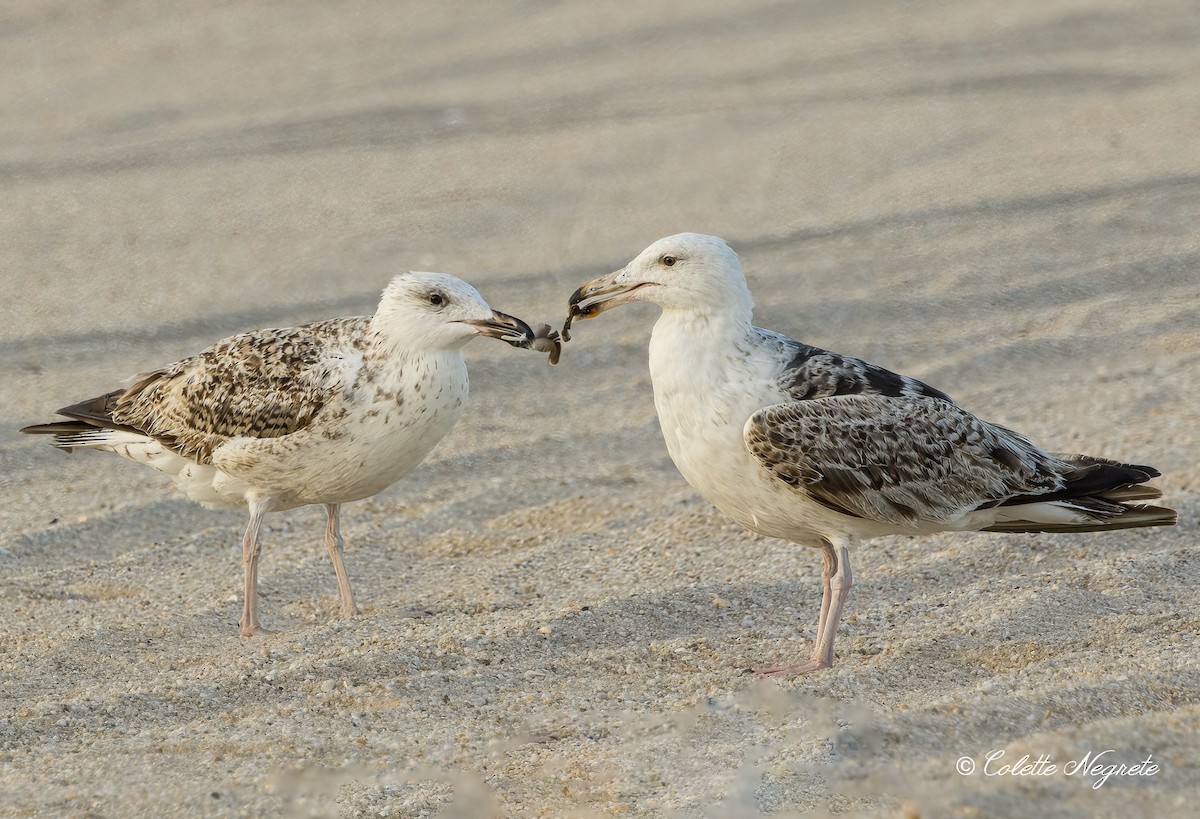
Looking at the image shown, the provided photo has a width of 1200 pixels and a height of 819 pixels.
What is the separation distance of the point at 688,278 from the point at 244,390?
75.3 inches

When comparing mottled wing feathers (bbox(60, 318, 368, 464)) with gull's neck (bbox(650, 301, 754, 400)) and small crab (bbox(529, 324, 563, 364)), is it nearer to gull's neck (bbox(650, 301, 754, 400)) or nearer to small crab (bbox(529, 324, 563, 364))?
small crab (bbox(529, 324, 563, 364))

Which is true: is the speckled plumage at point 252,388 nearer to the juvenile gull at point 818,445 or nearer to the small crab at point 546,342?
the small crab at point 546,342

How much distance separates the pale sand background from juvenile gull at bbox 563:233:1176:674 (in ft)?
1.48

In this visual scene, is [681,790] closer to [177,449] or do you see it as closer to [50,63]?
[177,449]

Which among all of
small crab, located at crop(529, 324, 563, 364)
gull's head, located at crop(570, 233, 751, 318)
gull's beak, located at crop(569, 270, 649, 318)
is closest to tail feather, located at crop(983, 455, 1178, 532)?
gull's head, located at crop(570, 233, 751, 318)

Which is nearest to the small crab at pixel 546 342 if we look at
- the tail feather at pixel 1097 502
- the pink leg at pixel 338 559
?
the pink leg at pixel 338 559

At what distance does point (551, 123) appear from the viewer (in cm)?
1298

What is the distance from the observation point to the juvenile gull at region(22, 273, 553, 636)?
18.5 ft

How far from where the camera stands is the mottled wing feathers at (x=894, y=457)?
5.11 m

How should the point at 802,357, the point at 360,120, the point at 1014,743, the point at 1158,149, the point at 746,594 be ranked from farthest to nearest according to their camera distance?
1. the point at 360,120
2. the point at 1158,149
3. the point at 746,594
4. the point at 802,357
5. the point at 1014,743

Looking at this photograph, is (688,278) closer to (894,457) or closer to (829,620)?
(894,457)

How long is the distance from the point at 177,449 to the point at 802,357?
8.79 ft

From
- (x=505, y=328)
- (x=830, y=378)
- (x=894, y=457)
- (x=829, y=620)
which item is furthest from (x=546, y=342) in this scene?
(x=829, y=620)

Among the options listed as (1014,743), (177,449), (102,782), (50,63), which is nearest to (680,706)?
(1014,743)
